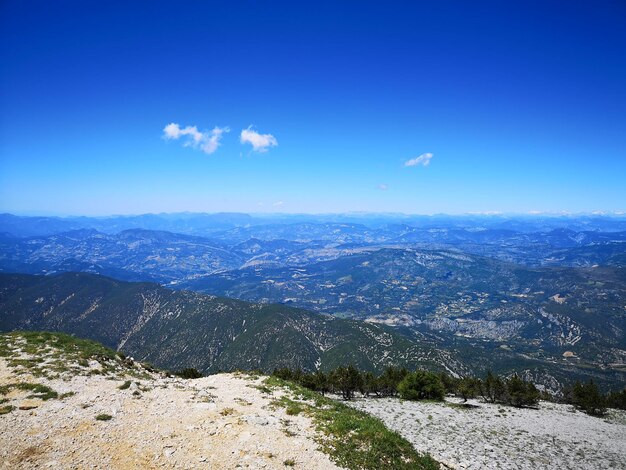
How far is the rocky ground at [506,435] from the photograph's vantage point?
25984 millimetres

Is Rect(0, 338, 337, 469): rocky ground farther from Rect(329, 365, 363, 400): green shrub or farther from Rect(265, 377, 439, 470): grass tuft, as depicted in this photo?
Rect(329, 365, 363, 400): green shrub

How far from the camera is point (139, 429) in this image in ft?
60.9

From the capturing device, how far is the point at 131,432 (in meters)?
18.1

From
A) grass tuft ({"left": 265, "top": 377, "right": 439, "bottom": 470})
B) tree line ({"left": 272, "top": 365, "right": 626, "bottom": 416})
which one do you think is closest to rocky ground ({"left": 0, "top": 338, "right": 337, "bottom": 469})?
grass tuft ({"left": 265, "top": 377, "right": 439, "bottom": 470})

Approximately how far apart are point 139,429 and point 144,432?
535 mm

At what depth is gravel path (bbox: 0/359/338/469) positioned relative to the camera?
15953 mm

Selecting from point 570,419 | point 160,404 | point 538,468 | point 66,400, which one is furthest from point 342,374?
point 66,400

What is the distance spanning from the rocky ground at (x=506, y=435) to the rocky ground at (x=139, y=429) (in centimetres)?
1127

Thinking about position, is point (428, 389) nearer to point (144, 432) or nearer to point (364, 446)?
point (364, 446)

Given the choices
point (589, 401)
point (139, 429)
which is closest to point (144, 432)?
point (139, 429)

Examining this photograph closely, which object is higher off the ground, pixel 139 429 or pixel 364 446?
pixel 139 429

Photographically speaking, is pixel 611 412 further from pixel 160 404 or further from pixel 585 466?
pixel 160 404

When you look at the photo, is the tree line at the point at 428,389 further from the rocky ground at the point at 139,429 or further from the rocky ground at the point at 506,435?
the rocky ground at the point at 139,429

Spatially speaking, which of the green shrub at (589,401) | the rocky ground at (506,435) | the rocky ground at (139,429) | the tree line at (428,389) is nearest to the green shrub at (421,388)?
the tree line at (428,389)
